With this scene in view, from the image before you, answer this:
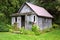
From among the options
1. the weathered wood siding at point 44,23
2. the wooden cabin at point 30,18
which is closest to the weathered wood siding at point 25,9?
the wooden cabin at point 30,18

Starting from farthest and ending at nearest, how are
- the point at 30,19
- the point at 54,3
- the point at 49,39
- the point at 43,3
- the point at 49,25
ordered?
the point at 43,3
the point at 54,3
the point at 49,25
the point at 30,19
the point at 49,39

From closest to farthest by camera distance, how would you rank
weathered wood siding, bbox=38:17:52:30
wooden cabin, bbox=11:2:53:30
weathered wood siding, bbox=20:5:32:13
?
wooden cabin, bbox=11:2:53:30
weathered wood siding, bbox=38:17:52:30
weathered wood siding, bbox=20:5:32:13

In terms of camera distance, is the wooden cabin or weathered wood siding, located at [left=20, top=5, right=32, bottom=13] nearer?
the wooden cabin

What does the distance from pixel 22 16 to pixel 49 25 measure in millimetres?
6680

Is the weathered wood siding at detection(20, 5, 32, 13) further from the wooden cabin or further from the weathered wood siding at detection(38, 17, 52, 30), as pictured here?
the weathered wood siding at detection(38, 17, 52, 30)

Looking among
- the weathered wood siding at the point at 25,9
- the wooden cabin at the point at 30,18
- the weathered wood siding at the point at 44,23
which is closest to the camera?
the wooden cabin at the point at 30,18

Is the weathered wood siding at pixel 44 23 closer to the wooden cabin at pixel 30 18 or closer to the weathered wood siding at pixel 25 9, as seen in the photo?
the wooden cabin at pixel 30 18

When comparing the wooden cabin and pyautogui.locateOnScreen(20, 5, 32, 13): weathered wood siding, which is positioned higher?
pyautogui.locateOnScreen(20, 5, 32, 13): weathered wood siding

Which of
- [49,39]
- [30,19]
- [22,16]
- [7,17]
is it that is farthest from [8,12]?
[49,39]

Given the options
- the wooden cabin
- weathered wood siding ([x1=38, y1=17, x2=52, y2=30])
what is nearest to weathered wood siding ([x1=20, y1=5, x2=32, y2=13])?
the wooden cabin

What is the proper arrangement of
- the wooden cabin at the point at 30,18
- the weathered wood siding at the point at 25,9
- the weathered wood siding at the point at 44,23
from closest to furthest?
the wooden cabin at the point at 30,18 < the weathered wood siding at the point at 44,23 < the weathered wood siding at the point at 25,9

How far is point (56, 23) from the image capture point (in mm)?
41656

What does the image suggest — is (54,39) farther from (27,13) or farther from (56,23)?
(56,23)

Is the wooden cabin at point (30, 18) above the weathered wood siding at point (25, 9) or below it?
below
